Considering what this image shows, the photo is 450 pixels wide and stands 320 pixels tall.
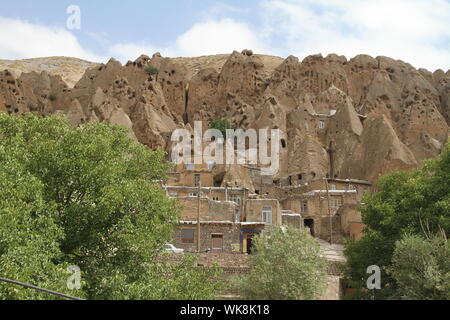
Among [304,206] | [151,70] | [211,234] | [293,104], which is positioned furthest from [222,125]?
[211,234]

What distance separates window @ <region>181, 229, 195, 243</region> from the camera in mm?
40938

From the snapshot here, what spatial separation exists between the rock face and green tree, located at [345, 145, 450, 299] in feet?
78.8

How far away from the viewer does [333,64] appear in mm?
100438

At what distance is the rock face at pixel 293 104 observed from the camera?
68688mm

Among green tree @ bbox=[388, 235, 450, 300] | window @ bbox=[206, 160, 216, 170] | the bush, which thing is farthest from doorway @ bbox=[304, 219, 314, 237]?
the bush

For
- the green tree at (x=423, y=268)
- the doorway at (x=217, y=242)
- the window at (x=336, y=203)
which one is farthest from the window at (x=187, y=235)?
the window at (x=336, y=203)

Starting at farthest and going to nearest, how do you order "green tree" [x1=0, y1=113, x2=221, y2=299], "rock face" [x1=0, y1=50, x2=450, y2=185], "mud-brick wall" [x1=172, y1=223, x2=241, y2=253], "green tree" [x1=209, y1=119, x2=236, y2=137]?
"green tree" [x1=209, y1=119, x2=236, y2=137], "rock face" [x1=0, y1=50, x2=450, y2=185], "mud-brick wall" [x1=172, y1=223, x2=241, y2=253], "green tree" [x1=0, y1=113, x2=221, y2=299]

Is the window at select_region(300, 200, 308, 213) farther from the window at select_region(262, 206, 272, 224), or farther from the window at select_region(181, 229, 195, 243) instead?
the window at select_region(181, 229, 195, 243)

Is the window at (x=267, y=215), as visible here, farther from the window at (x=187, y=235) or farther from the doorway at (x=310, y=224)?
the doorway at (x=310, y=224)

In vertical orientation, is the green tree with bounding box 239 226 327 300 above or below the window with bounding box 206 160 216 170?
below

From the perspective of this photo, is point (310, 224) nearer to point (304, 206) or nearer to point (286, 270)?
point (304, 206)

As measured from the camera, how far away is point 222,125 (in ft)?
271
